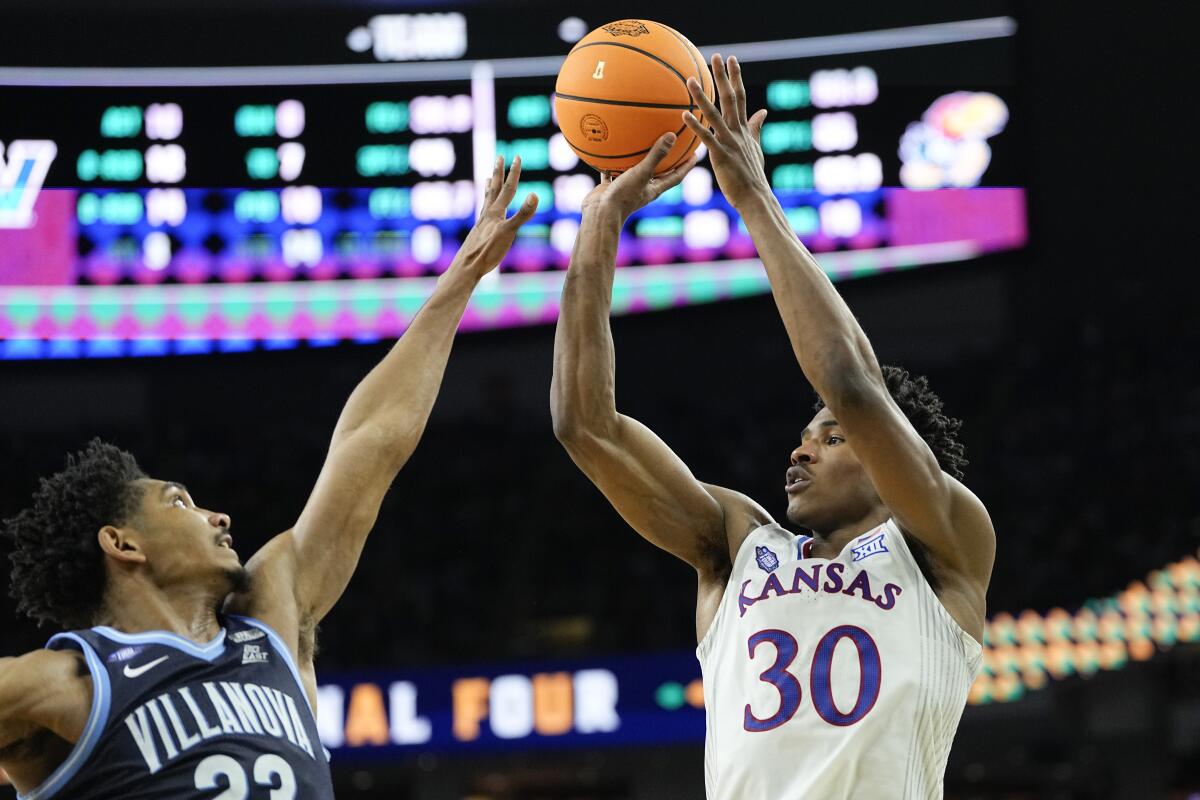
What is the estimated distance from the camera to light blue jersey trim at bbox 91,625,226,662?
9.76 ft

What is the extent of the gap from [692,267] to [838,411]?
963cm

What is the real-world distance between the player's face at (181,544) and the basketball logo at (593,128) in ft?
4.90

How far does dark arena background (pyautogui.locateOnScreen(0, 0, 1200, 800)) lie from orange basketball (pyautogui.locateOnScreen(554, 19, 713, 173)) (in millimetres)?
8066

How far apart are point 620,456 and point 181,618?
1.09 meters

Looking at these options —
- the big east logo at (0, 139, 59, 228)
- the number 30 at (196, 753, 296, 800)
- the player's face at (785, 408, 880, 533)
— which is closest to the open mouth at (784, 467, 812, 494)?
the player's face at (785, 408, 880, 533)

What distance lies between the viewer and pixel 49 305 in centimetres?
1273

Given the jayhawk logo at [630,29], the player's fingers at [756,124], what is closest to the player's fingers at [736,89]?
the player's fingers at [756,124]

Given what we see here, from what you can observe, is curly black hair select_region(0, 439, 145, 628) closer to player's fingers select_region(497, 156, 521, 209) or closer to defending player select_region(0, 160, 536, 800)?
defending player select_region(0, 160, 536, 800)

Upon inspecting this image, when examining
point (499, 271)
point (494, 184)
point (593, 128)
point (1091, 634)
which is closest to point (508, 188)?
point (494, 184)

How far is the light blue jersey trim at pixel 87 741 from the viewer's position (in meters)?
2.76

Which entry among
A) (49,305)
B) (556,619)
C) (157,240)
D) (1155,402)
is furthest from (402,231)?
(1155,402)

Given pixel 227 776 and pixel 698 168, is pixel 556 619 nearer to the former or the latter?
pixel 698 168

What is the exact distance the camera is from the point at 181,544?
3168mm

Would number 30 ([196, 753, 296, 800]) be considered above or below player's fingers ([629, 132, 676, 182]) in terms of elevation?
below
